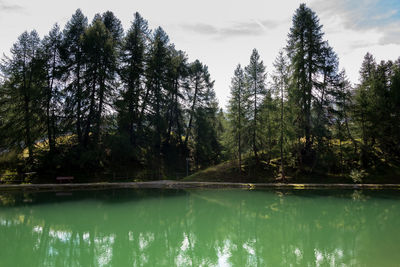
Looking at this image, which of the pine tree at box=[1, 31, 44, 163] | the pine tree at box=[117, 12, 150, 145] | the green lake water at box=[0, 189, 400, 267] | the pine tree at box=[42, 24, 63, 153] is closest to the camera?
the green lake water at box=[0, 189, 400, 267]

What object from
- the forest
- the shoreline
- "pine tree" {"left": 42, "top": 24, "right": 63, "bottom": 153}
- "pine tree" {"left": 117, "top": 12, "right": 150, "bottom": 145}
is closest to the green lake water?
the shoreline

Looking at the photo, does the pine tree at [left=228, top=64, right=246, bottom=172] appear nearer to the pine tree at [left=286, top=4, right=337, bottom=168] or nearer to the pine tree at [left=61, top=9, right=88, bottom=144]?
the pine tree at [left=286, top=4, right=337, bottom=168]

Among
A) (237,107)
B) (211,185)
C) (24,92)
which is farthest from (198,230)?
(24,92)

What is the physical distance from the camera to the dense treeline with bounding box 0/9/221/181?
26.2m

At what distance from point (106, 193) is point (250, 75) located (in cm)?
Answer: 1919

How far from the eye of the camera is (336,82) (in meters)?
→ 29.9

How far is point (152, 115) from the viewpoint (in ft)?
106

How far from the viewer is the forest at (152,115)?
2650 cm

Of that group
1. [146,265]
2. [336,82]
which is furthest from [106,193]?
[336,82]

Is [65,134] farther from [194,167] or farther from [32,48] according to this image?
[194,167]

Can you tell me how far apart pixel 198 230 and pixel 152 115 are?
21562 mm

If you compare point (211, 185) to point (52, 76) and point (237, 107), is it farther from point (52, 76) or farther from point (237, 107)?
point (52, 76)

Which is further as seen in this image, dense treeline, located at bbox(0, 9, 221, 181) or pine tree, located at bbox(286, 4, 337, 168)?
pine tree, located at bbox(286, 4, 337, 168)

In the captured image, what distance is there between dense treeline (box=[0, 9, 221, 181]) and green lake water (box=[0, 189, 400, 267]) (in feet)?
22.9
